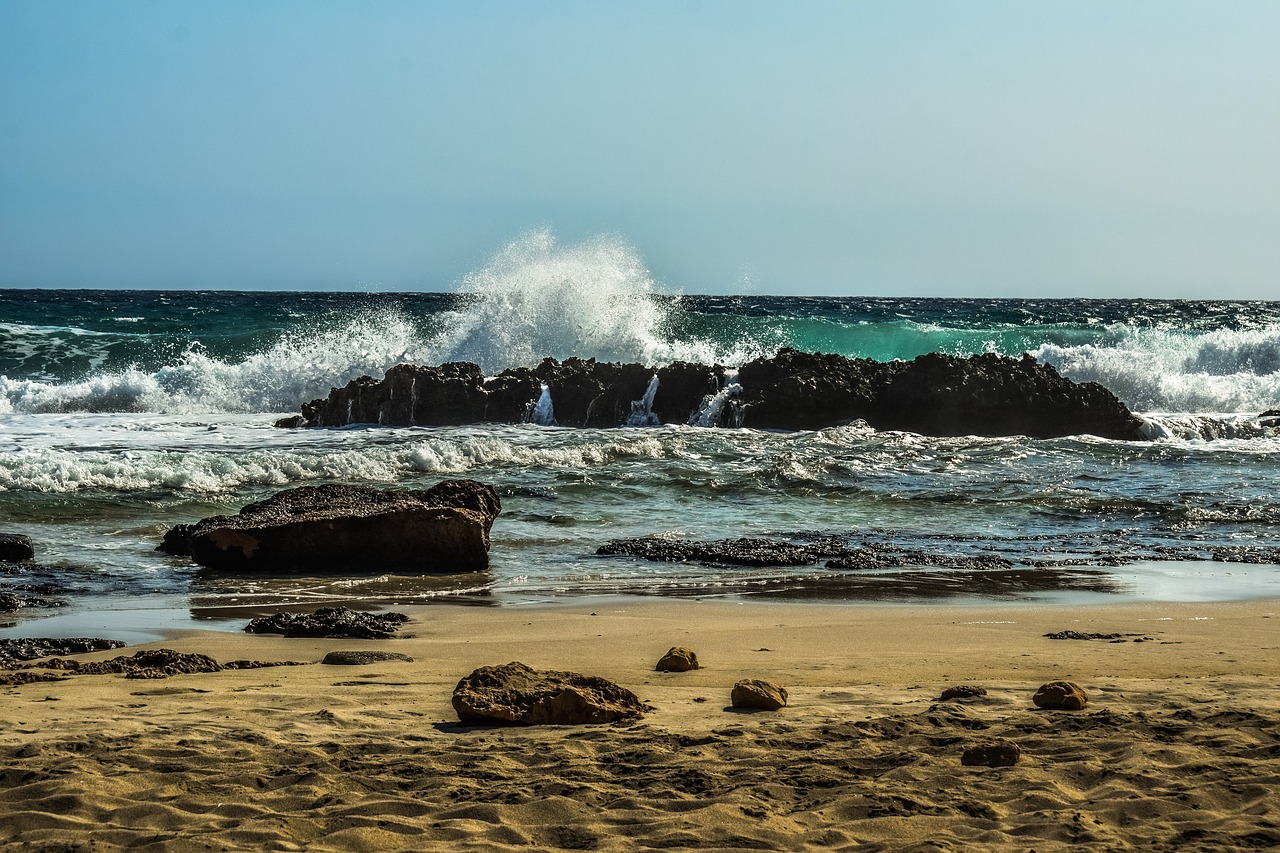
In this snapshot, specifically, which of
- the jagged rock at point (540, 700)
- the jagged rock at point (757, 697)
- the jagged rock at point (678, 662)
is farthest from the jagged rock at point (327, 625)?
the jagged rock at point (757, 697)

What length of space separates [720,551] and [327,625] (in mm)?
3360

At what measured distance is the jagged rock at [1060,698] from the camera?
4.05m

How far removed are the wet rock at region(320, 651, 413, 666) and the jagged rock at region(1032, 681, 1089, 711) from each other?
2413 mm

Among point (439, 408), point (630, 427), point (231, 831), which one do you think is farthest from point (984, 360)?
point (231, 831)

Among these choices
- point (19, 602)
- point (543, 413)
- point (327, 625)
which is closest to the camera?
point (327, 625)

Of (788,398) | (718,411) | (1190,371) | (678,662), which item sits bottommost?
(678,662)

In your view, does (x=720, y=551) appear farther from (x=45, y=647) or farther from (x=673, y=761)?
(x=673, y=761)

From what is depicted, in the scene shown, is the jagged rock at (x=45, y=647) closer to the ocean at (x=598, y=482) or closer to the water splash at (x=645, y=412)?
the ocean at (x=598, y=482)

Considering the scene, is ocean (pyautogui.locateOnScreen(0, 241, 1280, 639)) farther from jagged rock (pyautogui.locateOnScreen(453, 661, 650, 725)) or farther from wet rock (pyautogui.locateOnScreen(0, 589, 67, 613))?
jagged rock (pyautogui.locateOnScreen(453, 661, 650, 725))

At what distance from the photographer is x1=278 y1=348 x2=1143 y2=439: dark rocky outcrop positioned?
57.1 feet

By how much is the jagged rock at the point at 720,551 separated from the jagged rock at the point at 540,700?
13.6 ft

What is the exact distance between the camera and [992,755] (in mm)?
3533

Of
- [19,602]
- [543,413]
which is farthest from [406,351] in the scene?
[19,602]

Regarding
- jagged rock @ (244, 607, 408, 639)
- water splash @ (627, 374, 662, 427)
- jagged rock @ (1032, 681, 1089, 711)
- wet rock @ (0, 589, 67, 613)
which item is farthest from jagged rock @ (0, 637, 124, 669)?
water splash @ (627, 374, 662, 427)
